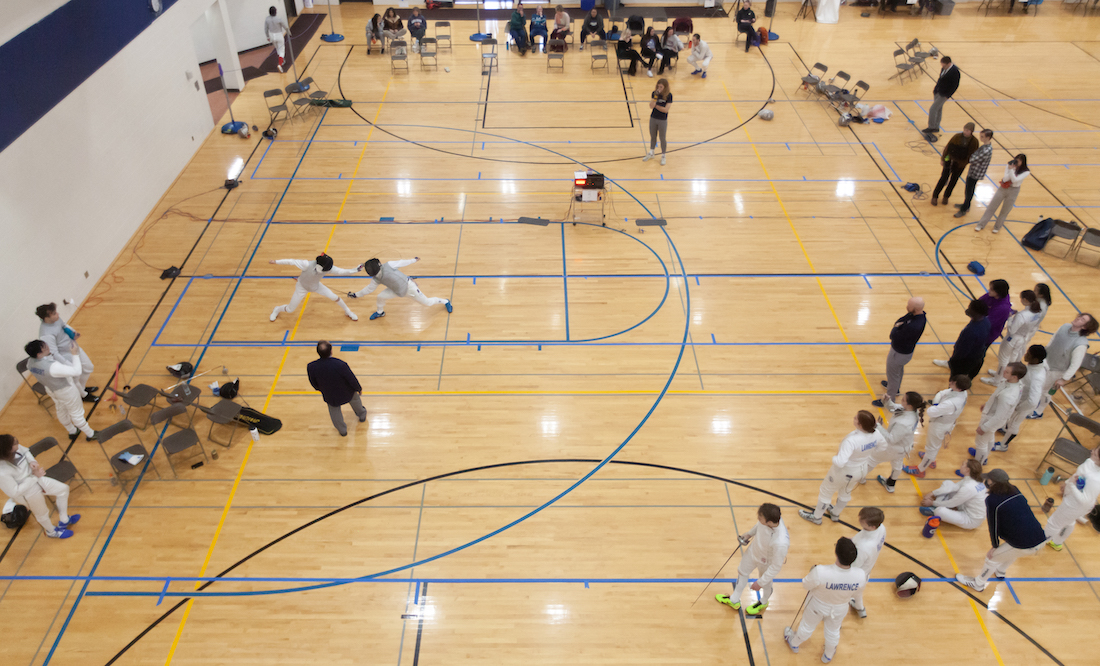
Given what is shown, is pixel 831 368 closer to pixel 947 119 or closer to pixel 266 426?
pixel 266 426

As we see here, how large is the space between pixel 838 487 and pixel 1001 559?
6.03ft

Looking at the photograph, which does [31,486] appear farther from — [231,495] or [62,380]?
[231,495]

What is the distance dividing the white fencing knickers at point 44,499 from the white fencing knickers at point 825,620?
8852 mm

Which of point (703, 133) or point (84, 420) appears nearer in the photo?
point (84, 420)

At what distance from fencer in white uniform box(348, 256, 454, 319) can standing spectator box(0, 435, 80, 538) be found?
190 inches

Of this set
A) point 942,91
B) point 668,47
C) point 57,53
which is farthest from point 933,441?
point 57,53

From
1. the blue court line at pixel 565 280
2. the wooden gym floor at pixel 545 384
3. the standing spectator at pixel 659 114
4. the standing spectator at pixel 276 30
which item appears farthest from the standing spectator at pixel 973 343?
the standing spectator at pixel 276 30

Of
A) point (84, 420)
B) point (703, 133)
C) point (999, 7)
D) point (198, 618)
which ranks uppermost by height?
A: point (999, 7)

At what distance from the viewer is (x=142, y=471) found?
374 inches

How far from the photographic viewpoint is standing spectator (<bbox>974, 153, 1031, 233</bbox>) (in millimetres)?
12680

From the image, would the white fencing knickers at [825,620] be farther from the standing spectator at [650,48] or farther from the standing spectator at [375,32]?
the standing spectator at [375,32]

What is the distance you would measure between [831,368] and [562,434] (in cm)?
452

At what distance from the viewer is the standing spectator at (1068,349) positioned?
30.0 feet

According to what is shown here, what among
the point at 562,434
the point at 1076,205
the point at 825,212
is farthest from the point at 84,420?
the point at 1076,205
